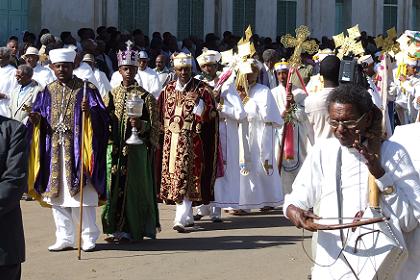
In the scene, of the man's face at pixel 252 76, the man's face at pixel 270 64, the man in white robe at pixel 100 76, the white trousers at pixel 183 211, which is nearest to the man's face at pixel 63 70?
the white trousers at pixel 183 211

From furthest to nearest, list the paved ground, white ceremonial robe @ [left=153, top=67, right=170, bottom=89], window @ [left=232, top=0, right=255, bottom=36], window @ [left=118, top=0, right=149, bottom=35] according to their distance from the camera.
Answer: window @ [left=232, top=0, right=255, bottom=36], window @ [left=118, top=0, right=149, bottom=35], white ceremonial robe @ [left=153, top=67, right=170, bottom=89], the paved ground

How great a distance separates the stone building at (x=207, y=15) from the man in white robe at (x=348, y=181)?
1746 centimetres

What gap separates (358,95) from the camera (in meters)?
5.24

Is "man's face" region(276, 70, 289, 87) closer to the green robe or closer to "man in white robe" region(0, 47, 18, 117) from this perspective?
the green robe

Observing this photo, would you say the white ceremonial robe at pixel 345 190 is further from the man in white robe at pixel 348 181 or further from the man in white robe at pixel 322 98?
the man in white robe at pixel 322 98

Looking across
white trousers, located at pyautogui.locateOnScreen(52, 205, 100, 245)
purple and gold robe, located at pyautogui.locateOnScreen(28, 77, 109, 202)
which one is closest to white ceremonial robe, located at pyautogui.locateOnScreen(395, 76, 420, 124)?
purple and gold robe, located at pyautogui.locateOnScreen(28, 77, 109, 202)

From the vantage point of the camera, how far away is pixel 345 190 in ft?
17.2

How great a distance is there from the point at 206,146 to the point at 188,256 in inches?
75.5

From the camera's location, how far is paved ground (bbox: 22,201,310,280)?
9305mm

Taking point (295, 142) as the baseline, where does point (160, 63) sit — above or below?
above

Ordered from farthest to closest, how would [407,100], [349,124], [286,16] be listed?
[286,16] → [407,100] → [349,124]

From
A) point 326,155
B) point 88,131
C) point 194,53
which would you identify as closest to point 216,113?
point 88,131

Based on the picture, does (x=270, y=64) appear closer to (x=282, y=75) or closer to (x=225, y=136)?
(x=282, y=75)

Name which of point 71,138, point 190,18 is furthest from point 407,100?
point 190,18
